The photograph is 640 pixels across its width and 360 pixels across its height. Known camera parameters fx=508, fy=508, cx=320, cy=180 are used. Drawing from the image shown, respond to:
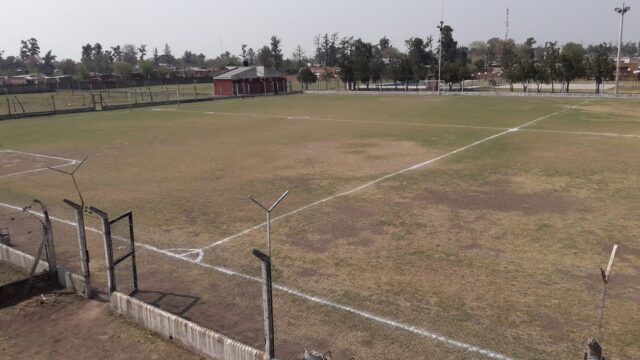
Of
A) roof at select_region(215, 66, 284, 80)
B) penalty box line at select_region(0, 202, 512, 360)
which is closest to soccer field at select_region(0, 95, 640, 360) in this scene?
penalty box line at select_region(0, 202, 512, 360)

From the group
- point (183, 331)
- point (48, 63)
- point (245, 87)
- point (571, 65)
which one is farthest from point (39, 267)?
point (48, 63)

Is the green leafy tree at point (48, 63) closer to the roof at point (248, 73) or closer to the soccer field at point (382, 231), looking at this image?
the roof at point (248, 73)

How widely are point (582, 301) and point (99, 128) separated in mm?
36156

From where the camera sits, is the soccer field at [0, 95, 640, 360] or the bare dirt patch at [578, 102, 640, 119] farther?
the bare dirt patch at [578, 102, 640, 119]

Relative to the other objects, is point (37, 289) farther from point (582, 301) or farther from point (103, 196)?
point (582, 301)

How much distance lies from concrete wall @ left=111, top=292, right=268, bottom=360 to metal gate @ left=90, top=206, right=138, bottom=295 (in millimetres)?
523

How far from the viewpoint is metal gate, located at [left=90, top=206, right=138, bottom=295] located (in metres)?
8.83

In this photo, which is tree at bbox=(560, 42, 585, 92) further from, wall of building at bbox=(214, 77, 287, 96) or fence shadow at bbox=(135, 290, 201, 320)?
fence shadow at bbox=(135, 290, 201, 320)

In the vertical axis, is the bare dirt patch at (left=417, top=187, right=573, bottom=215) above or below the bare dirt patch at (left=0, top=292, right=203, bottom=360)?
above

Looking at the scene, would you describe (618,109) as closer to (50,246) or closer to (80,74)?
(50,246)

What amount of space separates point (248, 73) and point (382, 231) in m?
63.1

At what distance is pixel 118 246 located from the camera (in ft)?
41.1

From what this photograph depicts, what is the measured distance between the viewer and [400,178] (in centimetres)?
1959

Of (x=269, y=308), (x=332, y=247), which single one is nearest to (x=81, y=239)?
(x=269, y=308)
